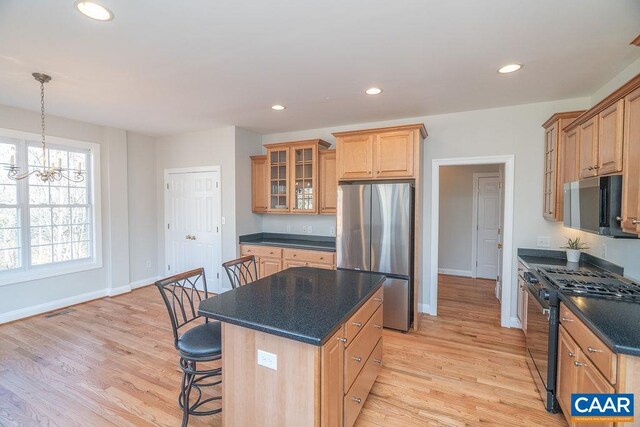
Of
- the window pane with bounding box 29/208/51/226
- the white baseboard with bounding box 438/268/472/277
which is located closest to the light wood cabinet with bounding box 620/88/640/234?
the white baseboard with bounding box 438/268/472/277

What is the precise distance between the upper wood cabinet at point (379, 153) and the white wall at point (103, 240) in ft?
11.8

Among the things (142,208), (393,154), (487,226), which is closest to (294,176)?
(393,154)

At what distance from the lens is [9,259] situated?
3.70 m

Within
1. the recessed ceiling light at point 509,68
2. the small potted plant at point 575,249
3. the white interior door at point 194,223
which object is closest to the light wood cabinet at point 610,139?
the recessed ceiling light at point 509,68

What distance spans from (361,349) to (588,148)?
8.00 ft

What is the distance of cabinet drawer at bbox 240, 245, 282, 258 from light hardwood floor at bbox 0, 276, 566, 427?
136 cm

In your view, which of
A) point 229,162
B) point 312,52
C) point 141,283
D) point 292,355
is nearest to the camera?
point 292,355

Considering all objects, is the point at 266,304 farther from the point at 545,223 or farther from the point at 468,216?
the point at 468,216

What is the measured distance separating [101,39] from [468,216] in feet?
19.9

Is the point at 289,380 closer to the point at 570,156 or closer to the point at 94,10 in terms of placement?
the point at 94,10

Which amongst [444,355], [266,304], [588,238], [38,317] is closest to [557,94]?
[588,238]

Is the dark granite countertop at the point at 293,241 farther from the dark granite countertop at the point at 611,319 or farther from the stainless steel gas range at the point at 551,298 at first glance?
the dark granite countertop at the point at 611,319

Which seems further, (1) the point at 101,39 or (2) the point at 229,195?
(2) the point at 229,195

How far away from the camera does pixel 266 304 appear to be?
1796 mm
